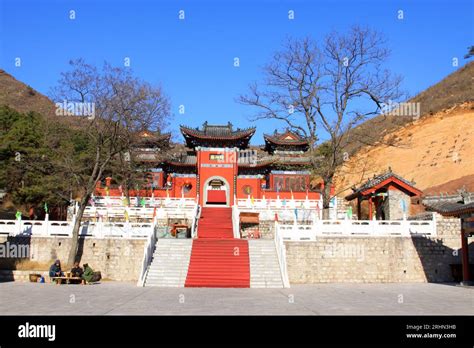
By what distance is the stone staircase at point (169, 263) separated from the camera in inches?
667

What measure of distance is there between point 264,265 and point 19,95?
102708mm

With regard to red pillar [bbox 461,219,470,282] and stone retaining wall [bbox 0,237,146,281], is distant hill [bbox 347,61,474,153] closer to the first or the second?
red pillar [bbox 461,219,470,282]

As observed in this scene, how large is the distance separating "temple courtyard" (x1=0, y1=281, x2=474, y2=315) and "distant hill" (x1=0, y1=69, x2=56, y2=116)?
92.3 metres

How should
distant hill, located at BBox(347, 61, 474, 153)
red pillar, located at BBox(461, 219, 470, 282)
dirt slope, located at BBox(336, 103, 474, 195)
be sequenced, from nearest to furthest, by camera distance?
1. red pillar, located at BBox(461, 219, 470, 282)
2. dirt slope, located at BBox(336, 103, 474, 195)
3. distant hill, located at BBox(347, 61, 474, 153)

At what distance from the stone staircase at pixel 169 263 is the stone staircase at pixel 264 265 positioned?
106 inches

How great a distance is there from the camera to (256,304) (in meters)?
11.5

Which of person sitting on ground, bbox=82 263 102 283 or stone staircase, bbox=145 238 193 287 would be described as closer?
stone staircase, bbox=145 238 193 287

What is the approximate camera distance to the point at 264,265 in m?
18.2

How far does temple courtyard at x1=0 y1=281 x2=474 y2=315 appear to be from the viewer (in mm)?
10000

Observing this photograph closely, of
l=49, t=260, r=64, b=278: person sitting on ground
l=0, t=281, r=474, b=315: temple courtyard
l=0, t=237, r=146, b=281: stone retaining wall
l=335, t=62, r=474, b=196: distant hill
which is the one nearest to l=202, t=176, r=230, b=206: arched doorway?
l=335, t=62, r=474, b=196: distant hill

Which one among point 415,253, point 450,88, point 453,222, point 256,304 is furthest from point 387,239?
point 450,88

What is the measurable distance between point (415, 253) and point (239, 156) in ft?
68.0

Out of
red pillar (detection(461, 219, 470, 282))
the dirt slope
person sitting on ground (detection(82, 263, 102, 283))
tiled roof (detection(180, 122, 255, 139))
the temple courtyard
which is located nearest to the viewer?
the temple courtyard
